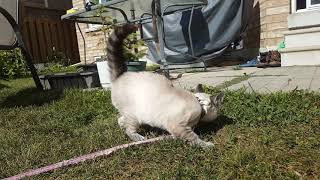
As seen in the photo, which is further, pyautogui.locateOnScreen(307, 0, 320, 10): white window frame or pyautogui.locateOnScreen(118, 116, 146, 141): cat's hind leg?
pyautogui.locateOnScreen(307, 0, 320, 10): white window frame

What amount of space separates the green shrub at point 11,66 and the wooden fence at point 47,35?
7.22 ft

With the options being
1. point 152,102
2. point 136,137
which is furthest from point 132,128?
point 152,102

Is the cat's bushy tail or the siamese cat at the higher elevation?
the cat's bushy tail

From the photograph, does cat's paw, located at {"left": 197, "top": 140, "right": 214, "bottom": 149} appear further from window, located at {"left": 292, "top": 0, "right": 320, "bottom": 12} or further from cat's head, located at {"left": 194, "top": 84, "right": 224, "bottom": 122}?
window, located at {"left": 292, "top": 0, "right": 320, "bottom": 12}

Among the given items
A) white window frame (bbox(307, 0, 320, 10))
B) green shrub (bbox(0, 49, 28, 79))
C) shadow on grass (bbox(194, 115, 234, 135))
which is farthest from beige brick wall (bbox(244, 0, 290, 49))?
green shrub (bbox(0, 49, 28, 79))

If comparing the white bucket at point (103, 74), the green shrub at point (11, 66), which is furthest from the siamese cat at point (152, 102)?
the green shrub at point (11, 66)

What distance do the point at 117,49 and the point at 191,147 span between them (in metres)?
0.90

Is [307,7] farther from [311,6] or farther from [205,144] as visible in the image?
[205,144]

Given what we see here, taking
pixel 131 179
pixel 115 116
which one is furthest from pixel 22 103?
pixel 131 179

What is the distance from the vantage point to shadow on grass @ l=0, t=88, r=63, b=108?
4305mm

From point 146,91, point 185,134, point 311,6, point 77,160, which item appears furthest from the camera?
point 311,6

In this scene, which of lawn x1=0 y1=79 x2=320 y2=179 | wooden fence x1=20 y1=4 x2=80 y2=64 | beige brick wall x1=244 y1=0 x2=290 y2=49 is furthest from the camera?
wooden fence x1=20 y1=4 x2=80 y2=64

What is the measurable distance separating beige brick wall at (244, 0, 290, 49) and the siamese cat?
15.5ft

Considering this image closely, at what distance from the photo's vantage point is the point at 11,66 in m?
8.97
